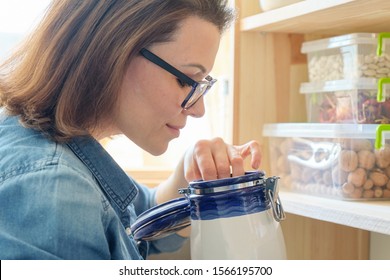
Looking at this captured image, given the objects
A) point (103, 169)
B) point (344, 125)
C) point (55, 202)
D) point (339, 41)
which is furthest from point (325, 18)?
point (55, 202)

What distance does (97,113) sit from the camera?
0.84m

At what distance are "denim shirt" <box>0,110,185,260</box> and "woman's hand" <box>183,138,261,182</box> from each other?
144mm

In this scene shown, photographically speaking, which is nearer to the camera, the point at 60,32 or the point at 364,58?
the point at 60,32

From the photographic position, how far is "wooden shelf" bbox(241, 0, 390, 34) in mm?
986

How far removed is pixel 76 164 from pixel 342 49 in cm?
61

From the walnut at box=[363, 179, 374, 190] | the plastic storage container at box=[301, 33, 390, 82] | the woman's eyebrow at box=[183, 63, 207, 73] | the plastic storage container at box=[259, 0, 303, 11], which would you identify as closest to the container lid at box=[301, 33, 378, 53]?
the plastic storage container at box=[301, 33, 390, 82]

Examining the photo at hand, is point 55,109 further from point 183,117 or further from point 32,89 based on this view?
point 183,117

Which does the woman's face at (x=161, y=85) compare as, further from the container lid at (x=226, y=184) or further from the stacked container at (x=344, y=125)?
the stacked container at (x=344, y=125)

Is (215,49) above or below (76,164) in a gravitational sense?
above

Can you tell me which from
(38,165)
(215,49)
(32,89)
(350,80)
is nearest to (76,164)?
(38,165)

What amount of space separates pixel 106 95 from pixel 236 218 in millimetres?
240

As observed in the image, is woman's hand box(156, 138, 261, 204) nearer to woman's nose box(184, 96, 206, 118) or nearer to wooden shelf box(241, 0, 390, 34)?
woman's nose box(184, 96, 206, 118)
